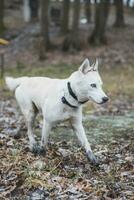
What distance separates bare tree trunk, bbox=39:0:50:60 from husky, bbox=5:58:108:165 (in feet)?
70.3

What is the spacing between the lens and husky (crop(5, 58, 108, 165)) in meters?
8.34

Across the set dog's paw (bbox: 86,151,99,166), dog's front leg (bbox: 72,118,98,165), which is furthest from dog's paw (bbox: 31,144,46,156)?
dog's paw (bbox: 86,151,99,166)

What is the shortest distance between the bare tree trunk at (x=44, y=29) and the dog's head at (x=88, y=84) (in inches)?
906

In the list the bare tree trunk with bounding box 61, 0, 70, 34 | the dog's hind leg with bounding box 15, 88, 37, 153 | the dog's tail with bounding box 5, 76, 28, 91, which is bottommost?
the bare tree trunk with bounding box 61, 0, 70, 34

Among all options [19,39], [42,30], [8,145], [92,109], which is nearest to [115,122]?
[92,109]

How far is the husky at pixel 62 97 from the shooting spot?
8344 millimetres

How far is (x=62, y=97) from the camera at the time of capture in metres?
8.78

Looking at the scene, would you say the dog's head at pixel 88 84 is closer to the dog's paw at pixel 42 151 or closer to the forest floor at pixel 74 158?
the forest floor at pixel 74 158

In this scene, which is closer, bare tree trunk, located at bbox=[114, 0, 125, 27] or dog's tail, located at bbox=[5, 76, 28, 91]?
dog's tail, located at bbox=[5, 76, 28, 91]

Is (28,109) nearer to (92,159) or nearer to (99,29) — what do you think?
(92,159)

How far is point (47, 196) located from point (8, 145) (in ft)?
9.37

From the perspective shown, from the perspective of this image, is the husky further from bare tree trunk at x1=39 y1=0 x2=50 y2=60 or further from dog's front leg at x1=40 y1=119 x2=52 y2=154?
bare tree trunk at x1=39 y1=0 x2=50 y2=60

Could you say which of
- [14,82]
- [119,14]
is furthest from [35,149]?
[119,14]

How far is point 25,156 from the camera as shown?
356 inches
